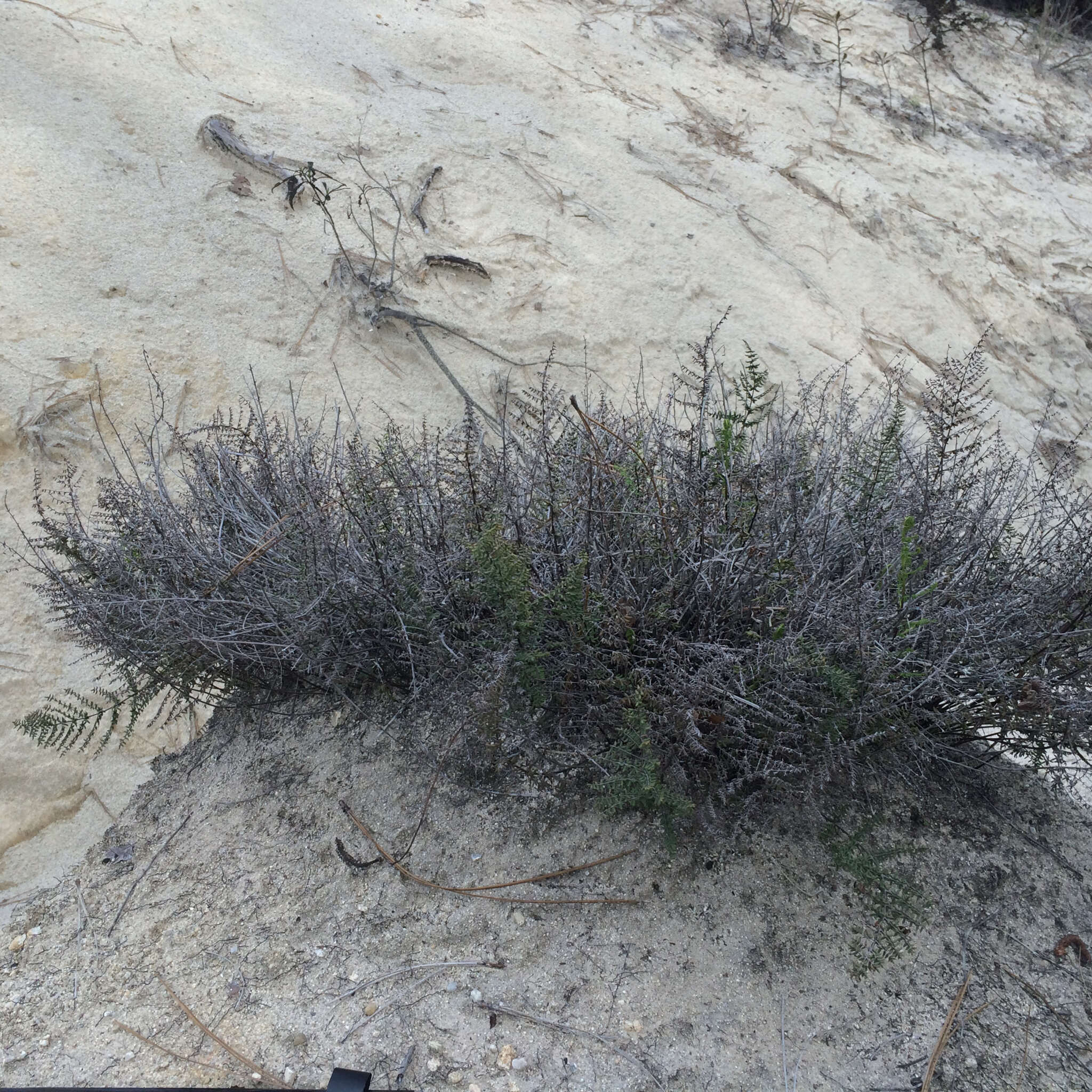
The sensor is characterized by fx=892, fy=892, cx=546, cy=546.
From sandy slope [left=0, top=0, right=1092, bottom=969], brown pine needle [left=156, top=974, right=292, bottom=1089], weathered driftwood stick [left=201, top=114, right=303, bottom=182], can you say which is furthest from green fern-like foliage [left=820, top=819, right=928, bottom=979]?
weathered driftwood stick [left=201, top=114, right=303, bottom=182]

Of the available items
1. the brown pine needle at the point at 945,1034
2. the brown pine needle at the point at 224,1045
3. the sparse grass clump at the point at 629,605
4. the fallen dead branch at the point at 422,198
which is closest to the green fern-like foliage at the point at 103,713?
the sparse grass clump at the point at 629,605

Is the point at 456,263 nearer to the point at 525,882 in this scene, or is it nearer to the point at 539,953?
the point at 525,882

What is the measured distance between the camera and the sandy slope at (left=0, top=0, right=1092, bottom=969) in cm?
397

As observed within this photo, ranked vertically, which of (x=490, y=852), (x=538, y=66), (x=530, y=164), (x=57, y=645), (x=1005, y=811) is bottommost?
(x=57, y=645)

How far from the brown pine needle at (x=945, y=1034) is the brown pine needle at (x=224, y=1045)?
1.33 metres

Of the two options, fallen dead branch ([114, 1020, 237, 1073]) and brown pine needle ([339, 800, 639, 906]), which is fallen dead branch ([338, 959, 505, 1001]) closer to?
brown pine needle ([339, 800, 639, 906])

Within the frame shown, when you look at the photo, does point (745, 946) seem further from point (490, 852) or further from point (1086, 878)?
point (1086, 878)

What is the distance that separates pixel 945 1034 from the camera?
1935 millimetres

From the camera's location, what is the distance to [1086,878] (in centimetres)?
232

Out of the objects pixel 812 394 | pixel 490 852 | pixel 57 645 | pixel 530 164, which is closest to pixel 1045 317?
pixel 812 394

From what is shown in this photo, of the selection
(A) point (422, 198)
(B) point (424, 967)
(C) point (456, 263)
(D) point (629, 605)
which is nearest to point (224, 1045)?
(B) point (424, 967)

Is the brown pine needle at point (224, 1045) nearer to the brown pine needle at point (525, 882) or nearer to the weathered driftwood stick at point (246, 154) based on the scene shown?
the brown pine needle at point (525, 882)

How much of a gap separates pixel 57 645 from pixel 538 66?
4889mm

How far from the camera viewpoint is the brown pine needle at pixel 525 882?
214 centimetres
